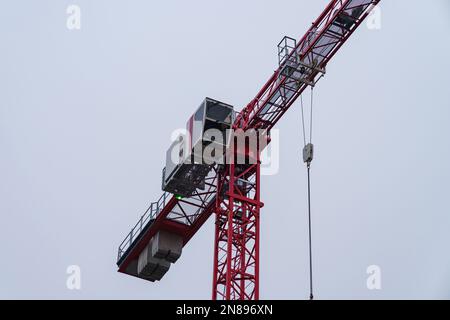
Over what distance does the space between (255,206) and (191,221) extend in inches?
245

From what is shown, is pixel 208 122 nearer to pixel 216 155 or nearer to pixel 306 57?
pixel 216 155

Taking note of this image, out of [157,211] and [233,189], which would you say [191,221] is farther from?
[233,189]

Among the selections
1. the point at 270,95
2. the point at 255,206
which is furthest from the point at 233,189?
the point at 270,95

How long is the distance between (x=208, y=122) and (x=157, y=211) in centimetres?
854

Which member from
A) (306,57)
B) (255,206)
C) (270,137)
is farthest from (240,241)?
(306,57)

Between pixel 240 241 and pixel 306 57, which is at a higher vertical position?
pixel 306 57

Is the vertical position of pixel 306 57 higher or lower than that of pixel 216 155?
higher

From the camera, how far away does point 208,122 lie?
48.3 meters

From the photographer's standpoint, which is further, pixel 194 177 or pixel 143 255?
pixel 143 255
